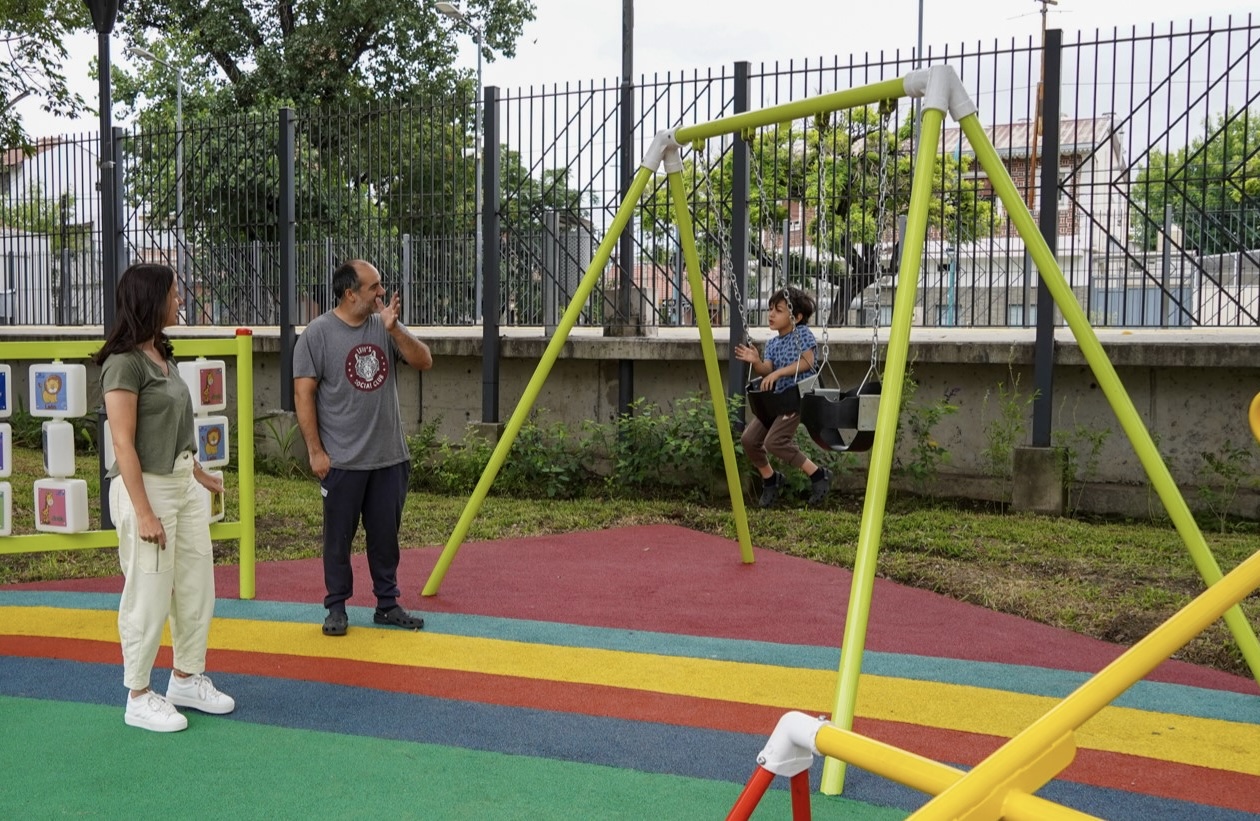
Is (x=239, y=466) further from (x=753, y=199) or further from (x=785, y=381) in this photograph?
(x=753, y=199)

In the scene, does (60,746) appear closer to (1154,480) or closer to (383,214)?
(1154,480)

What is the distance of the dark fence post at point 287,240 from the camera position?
1199 centimetres

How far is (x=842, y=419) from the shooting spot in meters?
5.28

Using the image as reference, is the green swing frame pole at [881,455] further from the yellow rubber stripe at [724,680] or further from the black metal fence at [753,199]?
the black metal fence at [753,199]

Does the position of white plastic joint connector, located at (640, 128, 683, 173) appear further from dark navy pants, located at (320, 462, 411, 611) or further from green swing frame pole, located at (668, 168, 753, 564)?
dark navy pants, located at (320, 462, 411, 611)

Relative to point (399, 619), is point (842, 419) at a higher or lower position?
higher

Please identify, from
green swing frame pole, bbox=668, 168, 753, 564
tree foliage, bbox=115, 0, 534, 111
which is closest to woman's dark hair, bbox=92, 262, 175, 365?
green swing frame pole, bbox=668, 168, 753, 564

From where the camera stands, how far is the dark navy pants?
5797 millimetres

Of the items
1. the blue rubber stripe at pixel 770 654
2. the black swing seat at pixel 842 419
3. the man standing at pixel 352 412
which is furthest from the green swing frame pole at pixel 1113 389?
the man standing at pixel 352 412

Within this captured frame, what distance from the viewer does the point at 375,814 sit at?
3.75 metres

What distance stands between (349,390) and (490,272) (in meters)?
5.36

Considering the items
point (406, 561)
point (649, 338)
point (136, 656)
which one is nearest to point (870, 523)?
point (136, 656)

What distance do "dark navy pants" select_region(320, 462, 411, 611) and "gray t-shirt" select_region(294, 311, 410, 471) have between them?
84 millimetres

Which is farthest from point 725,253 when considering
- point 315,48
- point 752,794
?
point 315,48
